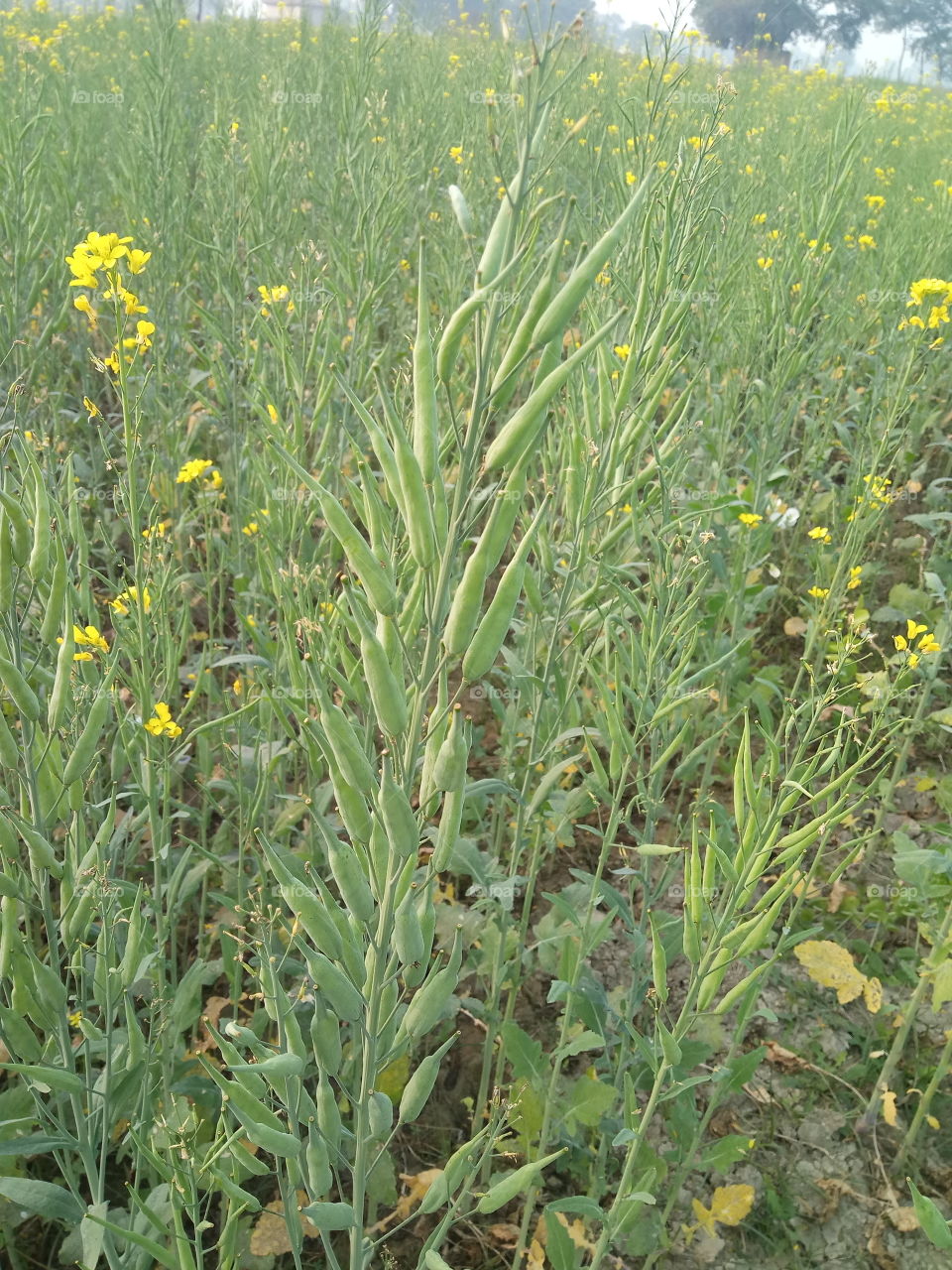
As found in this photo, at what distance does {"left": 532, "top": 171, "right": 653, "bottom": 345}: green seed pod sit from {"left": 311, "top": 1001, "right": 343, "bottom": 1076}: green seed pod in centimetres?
68

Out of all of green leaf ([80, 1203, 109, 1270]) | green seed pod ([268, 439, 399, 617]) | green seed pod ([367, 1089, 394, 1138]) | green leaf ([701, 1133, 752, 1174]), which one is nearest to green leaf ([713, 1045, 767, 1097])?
green leaf ([701, 1133, 752, 1174])

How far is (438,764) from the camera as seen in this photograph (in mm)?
766

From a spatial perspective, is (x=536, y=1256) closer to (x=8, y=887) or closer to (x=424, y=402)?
(x=8, y=887)

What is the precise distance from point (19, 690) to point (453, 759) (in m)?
0.54

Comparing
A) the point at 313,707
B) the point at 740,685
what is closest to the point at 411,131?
the point at 740,685

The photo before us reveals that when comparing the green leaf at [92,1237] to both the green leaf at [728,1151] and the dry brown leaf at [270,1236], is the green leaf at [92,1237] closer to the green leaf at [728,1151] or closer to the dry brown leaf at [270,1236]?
the dry brown leaf at [270,1236]

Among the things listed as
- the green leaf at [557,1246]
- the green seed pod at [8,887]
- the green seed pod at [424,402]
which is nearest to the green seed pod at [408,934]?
the green seed pod at [424,402]

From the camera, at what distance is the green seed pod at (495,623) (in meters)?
0.74

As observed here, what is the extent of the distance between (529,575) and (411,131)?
4158mm

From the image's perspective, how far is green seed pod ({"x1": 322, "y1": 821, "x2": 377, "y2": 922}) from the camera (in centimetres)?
80

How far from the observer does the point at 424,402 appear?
748 millimetres

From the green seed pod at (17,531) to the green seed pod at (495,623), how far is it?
557 mm

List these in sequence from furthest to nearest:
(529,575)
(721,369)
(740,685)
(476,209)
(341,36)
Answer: (341,36) < (476,209) < (721,369) < (740,685) < (529,575)

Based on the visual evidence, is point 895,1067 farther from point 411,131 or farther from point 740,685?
point 411,131
